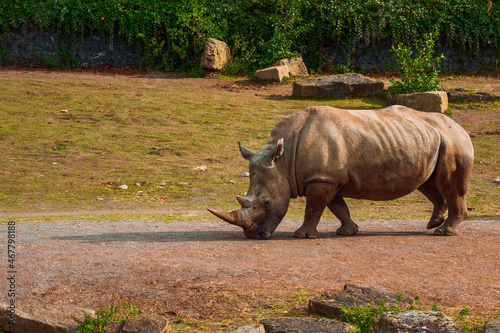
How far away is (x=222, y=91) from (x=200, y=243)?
48.5 ft

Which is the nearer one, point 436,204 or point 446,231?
A: point 446,231

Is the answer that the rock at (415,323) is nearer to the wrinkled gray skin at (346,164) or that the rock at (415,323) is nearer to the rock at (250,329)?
the rock at (250,329)

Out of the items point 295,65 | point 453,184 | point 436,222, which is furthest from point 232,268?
point 295,65

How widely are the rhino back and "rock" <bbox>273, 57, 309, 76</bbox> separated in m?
16.1

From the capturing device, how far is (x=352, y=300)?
543 cm

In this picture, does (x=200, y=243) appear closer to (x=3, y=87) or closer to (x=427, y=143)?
(x=427, y=143)

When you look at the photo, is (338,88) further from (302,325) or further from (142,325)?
(142,325)

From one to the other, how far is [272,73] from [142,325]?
19.2 metres

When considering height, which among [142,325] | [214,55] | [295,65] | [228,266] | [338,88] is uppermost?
[214,55]

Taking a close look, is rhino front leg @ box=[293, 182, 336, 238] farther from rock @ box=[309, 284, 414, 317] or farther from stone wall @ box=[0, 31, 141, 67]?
stone wall @ box=[0, 31, 141, 67]

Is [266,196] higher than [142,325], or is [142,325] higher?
[266,196]

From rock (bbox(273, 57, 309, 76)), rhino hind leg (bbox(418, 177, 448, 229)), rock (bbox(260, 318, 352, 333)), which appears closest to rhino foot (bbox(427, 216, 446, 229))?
rhino hind leg (bbox(418, 177, 448, 229))

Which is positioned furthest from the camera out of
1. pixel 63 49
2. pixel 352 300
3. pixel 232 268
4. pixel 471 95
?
pixel 63 49

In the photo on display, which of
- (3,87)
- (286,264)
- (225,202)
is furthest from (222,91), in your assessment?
(286,264)
